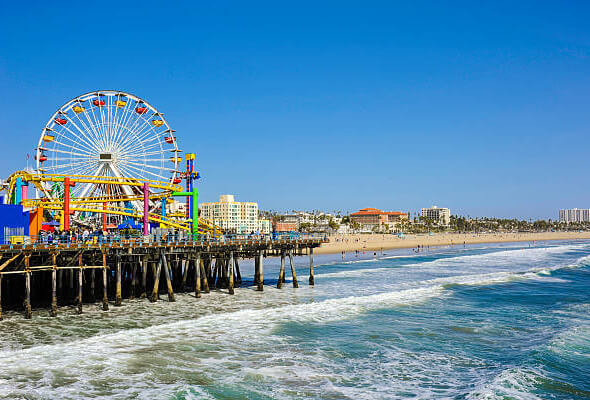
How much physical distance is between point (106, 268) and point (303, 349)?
1184 centimetres

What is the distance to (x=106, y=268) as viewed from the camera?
82.6ft

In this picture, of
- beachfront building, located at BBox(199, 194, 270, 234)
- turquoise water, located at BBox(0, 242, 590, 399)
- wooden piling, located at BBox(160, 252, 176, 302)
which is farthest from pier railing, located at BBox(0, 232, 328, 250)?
beachfront building, located at BBox(199, 194, 270, 234)

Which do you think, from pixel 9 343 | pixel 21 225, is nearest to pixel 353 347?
pixel 9 343

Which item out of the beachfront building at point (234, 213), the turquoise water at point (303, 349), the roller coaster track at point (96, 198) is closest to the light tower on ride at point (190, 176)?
the roller coaster track at point (96, 198)

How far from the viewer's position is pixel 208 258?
3225 centimetres

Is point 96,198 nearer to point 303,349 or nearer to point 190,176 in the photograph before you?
point 190,176

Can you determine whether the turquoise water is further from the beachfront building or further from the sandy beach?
the beachfront building

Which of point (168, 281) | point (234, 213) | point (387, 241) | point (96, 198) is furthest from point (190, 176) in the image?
point (234, 213)

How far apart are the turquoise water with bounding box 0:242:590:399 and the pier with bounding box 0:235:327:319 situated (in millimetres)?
1399

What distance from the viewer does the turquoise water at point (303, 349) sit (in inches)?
562

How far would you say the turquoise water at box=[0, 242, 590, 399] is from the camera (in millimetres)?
14281

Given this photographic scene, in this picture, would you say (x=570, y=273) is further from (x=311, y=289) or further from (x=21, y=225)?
(x=21, y=225)

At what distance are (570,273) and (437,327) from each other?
31055 mm

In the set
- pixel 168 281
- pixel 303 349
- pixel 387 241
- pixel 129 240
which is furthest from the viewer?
pixel 387 241
